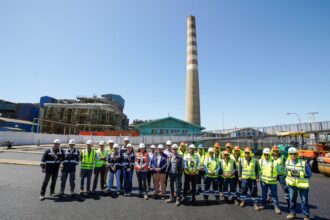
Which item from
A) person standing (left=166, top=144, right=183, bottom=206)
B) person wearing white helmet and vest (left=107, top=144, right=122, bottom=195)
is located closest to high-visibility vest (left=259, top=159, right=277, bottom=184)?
person standing (left=166, top=144, right=183, bottom=206)

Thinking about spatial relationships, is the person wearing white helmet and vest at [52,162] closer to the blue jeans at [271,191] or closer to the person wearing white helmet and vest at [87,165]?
the person wearing white helmet and vest at [87,165]

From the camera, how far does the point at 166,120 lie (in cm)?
4134

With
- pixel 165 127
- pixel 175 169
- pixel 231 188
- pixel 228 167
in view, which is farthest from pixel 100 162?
pixel 165 127

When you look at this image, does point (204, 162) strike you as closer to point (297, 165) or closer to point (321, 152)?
point (297, 165)

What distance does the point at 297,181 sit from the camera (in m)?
6.04

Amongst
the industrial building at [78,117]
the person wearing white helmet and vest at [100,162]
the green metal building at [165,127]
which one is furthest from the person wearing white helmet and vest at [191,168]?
the industrial building at [78,117]

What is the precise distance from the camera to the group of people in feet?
22.4

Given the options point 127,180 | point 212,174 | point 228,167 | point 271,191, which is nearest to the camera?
point 271,191

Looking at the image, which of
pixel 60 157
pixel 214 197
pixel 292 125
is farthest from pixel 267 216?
pixel 292 125

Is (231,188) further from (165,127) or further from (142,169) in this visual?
(165,127)

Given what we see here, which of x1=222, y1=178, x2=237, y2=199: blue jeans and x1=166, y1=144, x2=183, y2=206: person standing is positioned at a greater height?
x1=166, y1=144, x2=183, y2=206: person standing

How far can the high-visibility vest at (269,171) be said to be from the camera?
6.67 metres

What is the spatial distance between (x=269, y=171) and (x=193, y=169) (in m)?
2.64

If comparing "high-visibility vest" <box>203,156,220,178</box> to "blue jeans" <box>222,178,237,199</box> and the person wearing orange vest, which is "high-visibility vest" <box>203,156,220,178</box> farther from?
the person wearing orange vest
